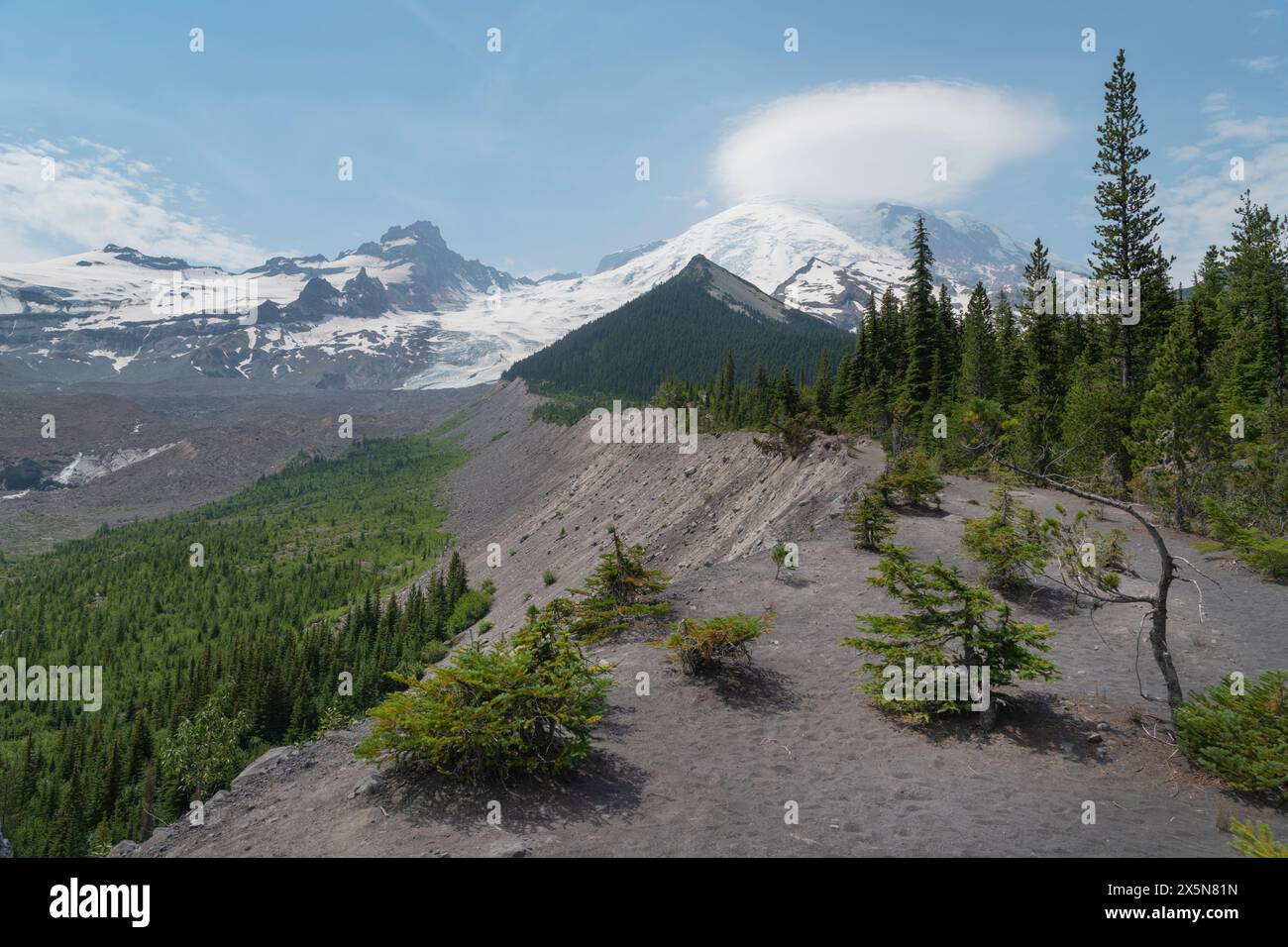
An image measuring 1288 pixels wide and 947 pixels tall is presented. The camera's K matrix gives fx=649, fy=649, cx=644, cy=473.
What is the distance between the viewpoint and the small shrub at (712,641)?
39.9ft

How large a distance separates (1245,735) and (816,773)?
521 cm

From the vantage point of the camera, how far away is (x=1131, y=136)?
116 feet

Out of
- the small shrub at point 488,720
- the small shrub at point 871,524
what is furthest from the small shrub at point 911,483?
the small shrub at point 488,720

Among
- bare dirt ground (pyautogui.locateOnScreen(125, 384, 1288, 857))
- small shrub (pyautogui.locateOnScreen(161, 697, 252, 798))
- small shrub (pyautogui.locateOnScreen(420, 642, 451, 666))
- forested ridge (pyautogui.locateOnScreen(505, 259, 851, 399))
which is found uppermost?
forested ridge (pyautogui.locateOnScreen(505, 259, 851, 399))

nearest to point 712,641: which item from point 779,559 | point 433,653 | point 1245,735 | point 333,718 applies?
point 779,559

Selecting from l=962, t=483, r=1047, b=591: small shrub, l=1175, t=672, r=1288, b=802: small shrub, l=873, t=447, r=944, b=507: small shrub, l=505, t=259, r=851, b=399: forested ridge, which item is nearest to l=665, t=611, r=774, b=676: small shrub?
l=1175, t=672, r=1288, b=802: small shrub

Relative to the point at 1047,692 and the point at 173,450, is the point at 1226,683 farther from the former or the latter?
the point at 173,450

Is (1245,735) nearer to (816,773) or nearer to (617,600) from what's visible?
(816,773)

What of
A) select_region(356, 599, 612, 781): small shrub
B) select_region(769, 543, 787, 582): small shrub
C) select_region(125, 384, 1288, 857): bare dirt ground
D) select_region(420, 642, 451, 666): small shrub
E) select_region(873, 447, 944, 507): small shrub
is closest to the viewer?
select_region(125, 384, 1288, 857): bare dirt ground

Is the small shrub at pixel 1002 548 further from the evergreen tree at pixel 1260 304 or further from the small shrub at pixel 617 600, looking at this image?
the evergreen tree at pixel 1260 304

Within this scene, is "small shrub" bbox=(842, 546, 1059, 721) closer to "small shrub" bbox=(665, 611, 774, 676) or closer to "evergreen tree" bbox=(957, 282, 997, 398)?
Answer: "small shrub" bbox=(665, 611, 774, 676)

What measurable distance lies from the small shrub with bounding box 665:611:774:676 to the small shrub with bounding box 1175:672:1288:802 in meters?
6.34

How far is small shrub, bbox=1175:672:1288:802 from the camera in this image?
7.59 metres
